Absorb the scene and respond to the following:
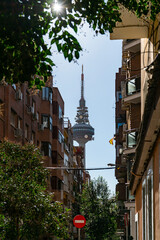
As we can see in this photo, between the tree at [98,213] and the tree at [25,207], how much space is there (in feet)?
118

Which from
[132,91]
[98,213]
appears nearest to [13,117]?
[132,91]

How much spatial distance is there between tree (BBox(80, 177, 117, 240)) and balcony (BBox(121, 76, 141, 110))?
22460 mm

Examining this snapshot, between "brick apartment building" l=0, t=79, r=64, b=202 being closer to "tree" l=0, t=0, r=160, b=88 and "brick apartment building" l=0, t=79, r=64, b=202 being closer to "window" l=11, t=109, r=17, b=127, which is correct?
"window" l=11, t=109, r=17, b=127

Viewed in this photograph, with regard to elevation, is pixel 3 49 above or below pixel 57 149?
below

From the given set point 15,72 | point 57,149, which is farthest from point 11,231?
point 57,149

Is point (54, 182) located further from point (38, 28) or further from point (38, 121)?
point (38, 28)

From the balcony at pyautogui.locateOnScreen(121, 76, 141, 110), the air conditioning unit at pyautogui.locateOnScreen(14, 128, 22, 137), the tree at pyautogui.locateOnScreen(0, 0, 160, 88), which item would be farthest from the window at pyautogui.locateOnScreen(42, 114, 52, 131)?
the tree at pyautogui.locateOnScreen(0, 0, 160, 88)

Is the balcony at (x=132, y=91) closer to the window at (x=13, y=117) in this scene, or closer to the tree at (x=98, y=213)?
the window at (x=13, y=117)

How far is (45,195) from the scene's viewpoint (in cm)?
1998

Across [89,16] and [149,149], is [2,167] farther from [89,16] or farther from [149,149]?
[89,16]

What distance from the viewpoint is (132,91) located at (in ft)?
103

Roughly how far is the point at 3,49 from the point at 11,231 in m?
13.2

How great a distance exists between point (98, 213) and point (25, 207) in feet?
125

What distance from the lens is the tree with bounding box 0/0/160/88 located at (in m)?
6.28
